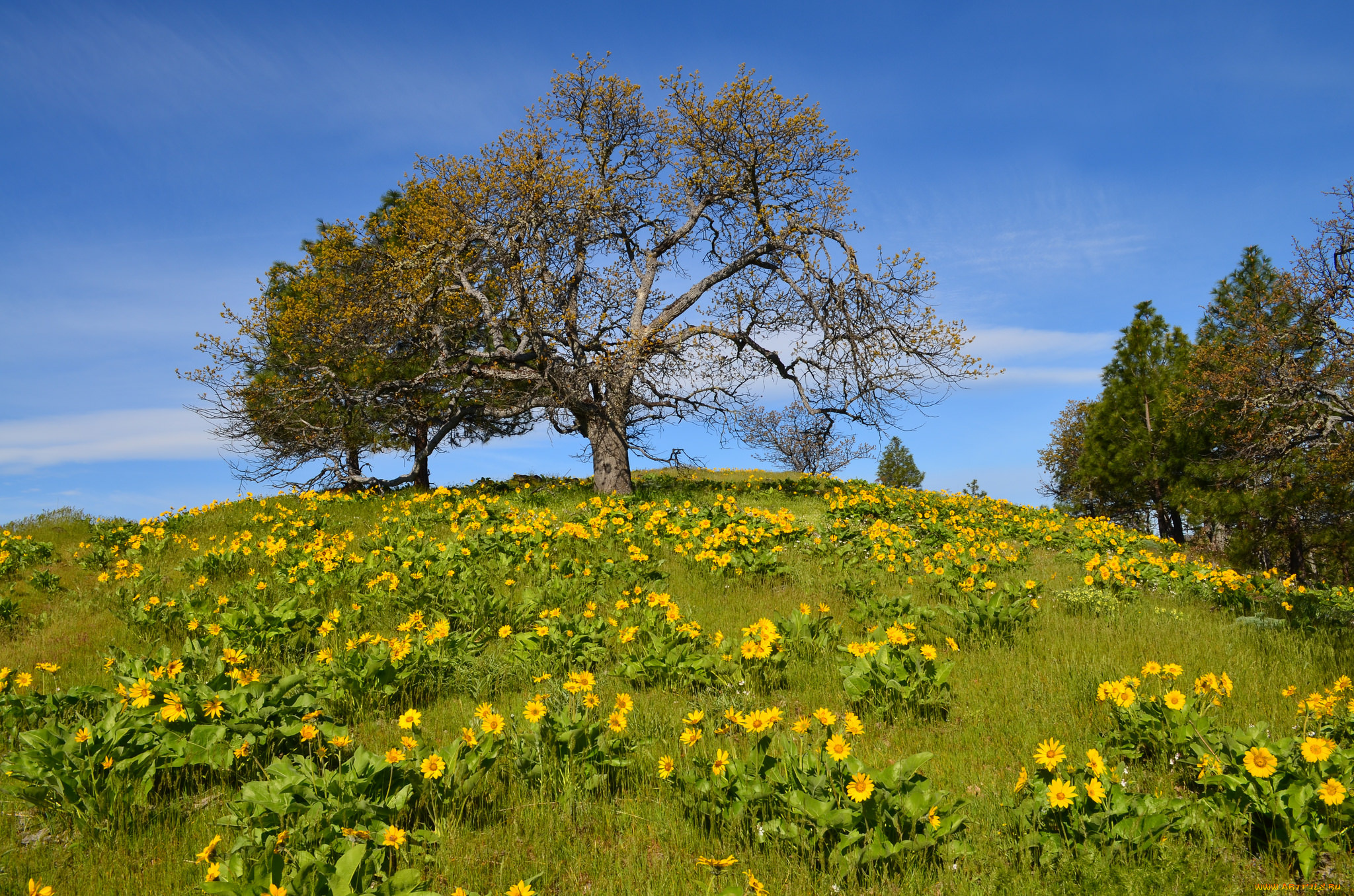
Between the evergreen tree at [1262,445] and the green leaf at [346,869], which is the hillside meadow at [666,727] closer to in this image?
the green leaf at [346,869]

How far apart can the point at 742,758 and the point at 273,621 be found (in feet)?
14.7

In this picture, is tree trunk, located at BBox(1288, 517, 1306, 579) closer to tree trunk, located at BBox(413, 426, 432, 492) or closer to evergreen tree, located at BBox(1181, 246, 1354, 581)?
evergreen tree, located at BBox(1181, 246, 1354, 581)

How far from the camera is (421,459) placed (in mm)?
18562

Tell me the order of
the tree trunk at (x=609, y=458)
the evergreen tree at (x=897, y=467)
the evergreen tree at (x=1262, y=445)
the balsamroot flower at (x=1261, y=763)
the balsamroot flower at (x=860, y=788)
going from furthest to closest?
the evergreen tree at (x=897, y=467) → the evergreen tree at (x=1262, y=445) → the tree trunk at (x=609, y=458) → the balsamroot flower at (x=1261, y=763) → the balsamroot flower at (x=860, y=788)

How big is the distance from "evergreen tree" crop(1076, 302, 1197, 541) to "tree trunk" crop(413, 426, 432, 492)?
24.5 m

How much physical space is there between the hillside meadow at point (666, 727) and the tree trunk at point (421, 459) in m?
9.02

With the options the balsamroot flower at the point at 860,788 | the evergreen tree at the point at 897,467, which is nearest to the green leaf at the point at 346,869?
the balsamroot flower at the point at 860,788

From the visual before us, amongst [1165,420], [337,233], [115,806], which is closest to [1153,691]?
[115,806]

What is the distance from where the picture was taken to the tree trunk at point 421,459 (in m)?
18.1

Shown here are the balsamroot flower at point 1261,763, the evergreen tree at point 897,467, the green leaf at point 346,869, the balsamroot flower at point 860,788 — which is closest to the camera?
the green leaf at point 346,869

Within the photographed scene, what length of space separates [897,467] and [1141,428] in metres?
25.3

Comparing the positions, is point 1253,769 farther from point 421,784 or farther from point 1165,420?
point 1165,420

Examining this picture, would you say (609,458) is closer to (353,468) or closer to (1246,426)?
(353,468)

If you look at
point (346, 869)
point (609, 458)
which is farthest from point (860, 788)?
point (609, 458)
